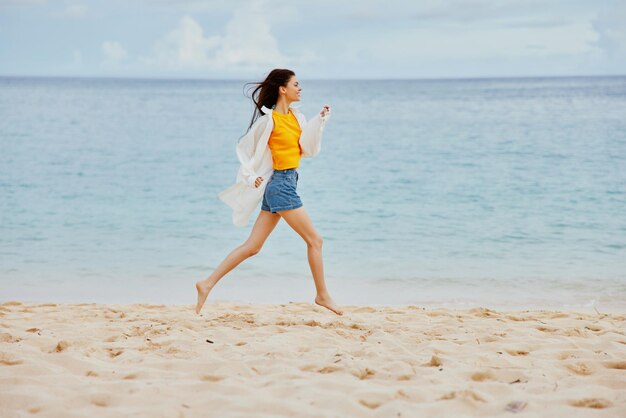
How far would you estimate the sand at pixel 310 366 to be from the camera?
3.62 m

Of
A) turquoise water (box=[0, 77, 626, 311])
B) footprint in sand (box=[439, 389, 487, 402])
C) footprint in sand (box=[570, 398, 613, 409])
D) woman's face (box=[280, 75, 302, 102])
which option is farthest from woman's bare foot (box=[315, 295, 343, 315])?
footprint in sand (box=[570, 398, 613, 409])

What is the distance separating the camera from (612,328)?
5.70 m

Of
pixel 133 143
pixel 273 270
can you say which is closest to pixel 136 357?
pixel 273 270

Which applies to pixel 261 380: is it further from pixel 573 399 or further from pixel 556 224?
pixel 556 224

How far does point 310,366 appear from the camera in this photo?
4285mm

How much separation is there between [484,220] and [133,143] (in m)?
17.1

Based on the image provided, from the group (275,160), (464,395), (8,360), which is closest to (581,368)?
(464,395)

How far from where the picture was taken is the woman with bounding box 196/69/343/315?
5793mm

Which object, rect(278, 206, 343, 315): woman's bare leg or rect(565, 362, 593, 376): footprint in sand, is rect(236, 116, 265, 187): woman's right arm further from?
rect(565, 362, 593, 376): footprint in sand

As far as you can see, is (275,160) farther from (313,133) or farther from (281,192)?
(313,133)

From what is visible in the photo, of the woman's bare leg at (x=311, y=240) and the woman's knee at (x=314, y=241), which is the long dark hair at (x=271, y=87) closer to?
the woman's bare leg at (x=311, y=240)

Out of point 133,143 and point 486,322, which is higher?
point 133,143

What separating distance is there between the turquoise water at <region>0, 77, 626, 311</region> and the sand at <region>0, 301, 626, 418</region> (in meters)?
2.40

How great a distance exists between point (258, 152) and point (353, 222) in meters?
7.11
